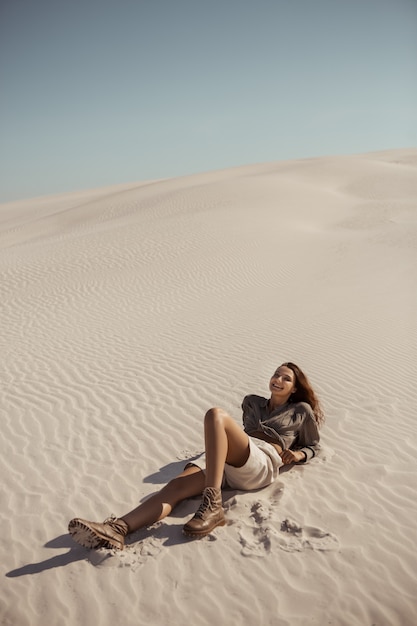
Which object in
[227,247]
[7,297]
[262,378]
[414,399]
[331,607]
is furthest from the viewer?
[227,247]

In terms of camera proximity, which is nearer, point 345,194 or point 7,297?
point 7,297

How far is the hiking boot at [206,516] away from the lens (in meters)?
3.80

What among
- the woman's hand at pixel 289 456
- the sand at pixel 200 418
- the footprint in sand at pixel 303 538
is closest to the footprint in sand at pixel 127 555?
the sand at pixel 200 418

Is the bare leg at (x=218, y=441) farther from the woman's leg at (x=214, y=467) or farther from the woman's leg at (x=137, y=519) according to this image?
the woman's leg at (x=137, y=519)

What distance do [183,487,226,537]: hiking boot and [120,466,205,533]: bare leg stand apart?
0.26m

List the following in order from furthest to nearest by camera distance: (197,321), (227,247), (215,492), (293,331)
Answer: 1. (227,247)
2. (197,321)
3. (293,331)
4. (215,492)

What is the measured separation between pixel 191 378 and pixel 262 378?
110 cm

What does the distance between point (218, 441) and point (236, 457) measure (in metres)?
0.34

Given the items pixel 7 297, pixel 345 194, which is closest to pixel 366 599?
pixel 7 297

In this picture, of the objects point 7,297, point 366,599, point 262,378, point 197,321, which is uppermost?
point 7,297

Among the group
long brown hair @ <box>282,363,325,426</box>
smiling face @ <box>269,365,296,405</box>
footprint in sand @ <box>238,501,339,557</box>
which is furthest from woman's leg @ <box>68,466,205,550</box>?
long brown hair @ <box>282,363,325,426</box>

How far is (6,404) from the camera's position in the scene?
709cm

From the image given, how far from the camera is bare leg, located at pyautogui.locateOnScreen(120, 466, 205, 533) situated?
3871 mm

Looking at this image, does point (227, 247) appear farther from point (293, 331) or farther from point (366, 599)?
point (366, 599)
